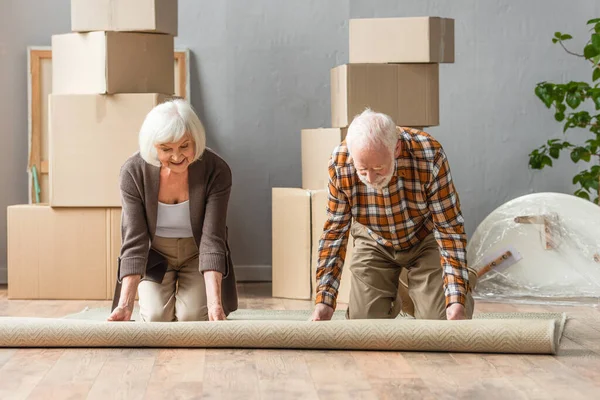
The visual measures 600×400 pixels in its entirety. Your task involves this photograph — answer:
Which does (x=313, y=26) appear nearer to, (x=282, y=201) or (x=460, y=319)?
(x=282, y=201)

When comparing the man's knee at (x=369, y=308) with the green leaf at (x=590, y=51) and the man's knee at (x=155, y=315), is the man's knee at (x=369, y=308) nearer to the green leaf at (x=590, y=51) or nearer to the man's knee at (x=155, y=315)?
the man's knee at (x=155, y=315)

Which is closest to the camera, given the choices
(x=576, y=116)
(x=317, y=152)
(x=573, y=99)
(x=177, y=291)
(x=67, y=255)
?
(x=177, y=291)

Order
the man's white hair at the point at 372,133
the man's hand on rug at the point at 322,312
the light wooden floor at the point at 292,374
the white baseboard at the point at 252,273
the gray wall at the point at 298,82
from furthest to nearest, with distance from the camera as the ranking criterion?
the white baseboard at the point at 252,273 < the gray wall at the point at 298,82 < the man's hand on rug at the point at 322,312 < the man's white hair at the point at 372,133 < the light wooden floor at the point at 292,374

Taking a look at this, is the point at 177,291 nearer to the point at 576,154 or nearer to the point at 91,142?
the point at 91,142

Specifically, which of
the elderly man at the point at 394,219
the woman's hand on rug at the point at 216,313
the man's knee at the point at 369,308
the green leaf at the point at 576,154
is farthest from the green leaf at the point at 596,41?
the woman's hand on rug at the point at 216,313

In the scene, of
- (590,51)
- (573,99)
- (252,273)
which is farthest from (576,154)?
(252,273)

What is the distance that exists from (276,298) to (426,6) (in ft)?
5.40

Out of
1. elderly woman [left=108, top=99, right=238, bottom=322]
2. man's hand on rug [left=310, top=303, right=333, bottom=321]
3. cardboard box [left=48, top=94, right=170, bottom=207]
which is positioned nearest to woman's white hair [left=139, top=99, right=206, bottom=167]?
elderly woman [left=108, top=99, right=238, bottom=322]

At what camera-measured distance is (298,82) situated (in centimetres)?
472

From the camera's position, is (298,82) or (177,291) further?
(298,82)

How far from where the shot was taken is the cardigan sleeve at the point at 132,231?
2875 millimetres

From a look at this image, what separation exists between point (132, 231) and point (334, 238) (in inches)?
24.6

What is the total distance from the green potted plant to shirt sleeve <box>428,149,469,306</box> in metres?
1.80

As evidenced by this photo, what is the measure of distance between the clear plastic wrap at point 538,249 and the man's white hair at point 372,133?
5.85 ft
